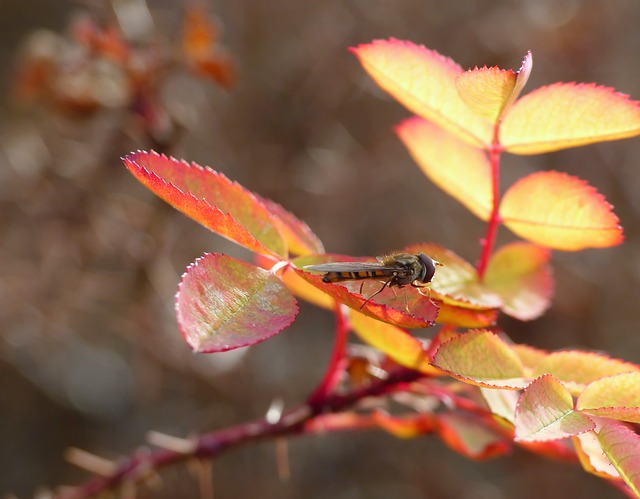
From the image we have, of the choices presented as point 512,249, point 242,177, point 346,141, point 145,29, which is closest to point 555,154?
point 346,141

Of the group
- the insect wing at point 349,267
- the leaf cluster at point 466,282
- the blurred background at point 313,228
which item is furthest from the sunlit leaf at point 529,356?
the blurred background at point 313,228

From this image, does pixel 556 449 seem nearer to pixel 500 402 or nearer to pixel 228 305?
pixel 500 402

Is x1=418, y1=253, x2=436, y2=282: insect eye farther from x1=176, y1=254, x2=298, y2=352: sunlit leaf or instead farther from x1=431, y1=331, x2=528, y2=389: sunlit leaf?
x1=176, y1=254, x2=298, y2=352: sunlit leaf

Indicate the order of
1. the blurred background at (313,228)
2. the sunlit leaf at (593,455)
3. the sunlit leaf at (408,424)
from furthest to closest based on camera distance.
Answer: the blurred background at (313,228), the sunlit leaf at (408,424), the sunlit leaf at (593,455)

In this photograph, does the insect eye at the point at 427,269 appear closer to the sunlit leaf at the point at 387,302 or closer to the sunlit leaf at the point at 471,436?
the sunlit leaf at the point at 387,302

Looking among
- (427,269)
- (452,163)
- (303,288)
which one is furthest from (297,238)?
(452,163)

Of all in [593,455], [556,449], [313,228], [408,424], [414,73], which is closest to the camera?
[593,455]
